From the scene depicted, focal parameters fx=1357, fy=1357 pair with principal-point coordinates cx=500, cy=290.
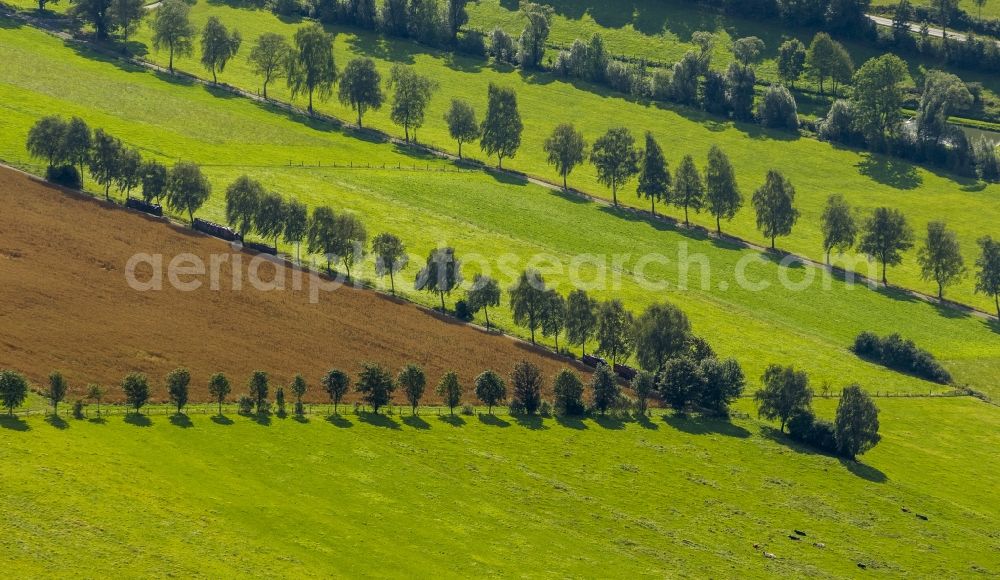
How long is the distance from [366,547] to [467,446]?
28.5 metres

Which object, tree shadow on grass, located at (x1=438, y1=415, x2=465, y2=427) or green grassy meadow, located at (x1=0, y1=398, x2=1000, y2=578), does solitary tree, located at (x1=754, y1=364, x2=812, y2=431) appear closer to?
green grassy meadow, located at (x1=0, y1=398, x2=1000, y2=578)

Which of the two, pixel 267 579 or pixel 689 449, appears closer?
pixel 267 579

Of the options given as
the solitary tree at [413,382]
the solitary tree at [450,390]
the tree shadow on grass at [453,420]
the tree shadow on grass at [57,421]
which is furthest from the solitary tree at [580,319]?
the tree shadow on grass at [57,421]

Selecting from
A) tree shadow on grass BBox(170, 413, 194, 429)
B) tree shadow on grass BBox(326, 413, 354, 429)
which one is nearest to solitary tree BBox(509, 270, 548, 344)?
tree shadow on grass BBox(326, 413, 354, 429)

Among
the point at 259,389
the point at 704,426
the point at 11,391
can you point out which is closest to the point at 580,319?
the point at 704,426

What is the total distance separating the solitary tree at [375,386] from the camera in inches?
6521

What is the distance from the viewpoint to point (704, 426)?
7023 inches

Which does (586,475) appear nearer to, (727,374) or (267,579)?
(727,374)

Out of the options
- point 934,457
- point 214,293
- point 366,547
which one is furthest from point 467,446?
point 934,457

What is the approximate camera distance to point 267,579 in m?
124

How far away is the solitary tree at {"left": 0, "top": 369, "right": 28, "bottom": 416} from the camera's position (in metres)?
143

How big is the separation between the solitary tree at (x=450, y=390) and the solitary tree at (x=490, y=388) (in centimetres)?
284

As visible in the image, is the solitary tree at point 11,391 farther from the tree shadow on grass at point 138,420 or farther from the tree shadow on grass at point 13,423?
the tree shadow on grass at point 138,420

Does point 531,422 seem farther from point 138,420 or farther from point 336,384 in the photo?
point 138,420
